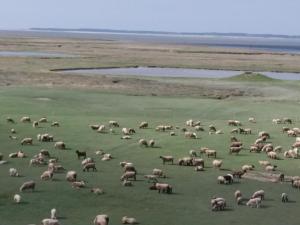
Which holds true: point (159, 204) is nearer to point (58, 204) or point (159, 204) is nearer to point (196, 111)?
point (58, 204)

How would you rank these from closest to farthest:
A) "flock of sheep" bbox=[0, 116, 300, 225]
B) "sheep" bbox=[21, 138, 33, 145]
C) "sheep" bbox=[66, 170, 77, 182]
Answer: "flock of sheep" bbox=[0, 116, 300, 225], "sheep" bbox=[66, 170, 77, 182], "sheep" bbox=[21, 138, 33, 145]

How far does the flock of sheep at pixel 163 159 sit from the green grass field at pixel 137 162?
0.78ft

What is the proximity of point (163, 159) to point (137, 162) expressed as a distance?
92 centimetres

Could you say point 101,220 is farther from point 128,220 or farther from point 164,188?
point 164,188

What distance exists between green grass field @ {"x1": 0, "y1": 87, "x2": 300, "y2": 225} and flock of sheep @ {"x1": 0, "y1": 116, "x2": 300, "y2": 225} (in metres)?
0.24

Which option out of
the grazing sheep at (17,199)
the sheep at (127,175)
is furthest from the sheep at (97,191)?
the grazing sheep at (17,199)

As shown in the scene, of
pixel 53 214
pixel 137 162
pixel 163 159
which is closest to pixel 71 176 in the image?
pixel 53 214

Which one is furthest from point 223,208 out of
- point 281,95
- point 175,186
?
point 281,95

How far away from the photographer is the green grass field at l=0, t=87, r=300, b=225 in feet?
53.6

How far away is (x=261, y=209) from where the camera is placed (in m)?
A: 17.0

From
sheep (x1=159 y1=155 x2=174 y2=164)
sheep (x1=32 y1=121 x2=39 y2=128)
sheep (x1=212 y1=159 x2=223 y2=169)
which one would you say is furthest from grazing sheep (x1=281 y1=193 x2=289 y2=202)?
sheep (x1=32 y1=121 x2=39 y2=128)

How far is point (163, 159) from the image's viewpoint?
22625 millimetres

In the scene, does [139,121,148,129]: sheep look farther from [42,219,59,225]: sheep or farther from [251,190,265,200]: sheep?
[42,219,59,225]: sheep

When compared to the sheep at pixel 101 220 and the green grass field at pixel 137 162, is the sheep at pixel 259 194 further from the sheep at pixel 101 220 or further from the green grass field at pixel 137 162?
the sheep at pixel 101 220
